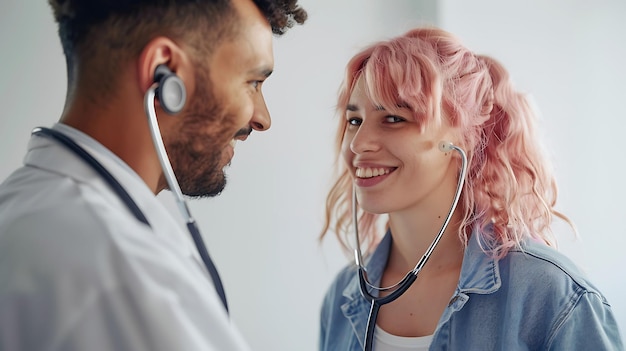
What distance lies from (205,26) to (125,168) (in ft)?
0.78

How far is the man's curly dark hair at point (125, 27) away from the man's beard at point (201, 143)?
67mm

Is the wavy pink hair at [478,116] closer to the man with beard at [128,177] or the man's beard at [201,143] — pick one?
the man with beard at [128,177]

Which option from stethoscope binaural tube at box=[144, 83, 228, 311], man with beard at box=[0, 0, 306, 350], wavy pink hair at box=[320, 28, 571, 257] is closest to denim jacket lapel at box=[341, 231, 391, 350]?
wavy pink hair at box=[320, 28, 571, 257]

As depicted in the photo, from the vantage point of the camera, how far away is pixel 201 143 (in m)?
0.94

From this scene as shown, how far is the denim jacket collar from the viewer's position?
1.41 m

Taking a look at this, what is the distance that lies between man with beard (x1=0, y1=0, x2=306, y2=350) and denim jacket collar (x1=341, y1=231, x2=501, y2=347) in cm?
64

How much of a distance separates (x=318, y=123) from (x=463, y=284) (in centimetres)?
79

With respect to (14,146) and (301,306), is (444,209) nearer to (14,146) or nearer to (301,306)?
(301,306)

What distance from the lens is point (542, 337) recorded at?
4.32ft

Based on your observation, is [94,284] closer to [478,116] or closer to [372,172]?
[372,172]

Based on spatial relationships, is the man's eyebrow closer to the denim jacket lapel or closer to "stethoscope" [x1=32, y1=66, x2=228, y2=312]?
"stethoscope" [x1=32, y1=66, x2=228, y2=312]

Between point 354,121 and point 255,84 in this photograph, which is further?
point 354,121

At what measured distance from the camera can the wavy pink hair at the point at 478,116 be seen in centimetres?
150

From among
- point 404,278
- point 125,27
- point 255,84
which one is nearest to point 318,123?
point 404,278
